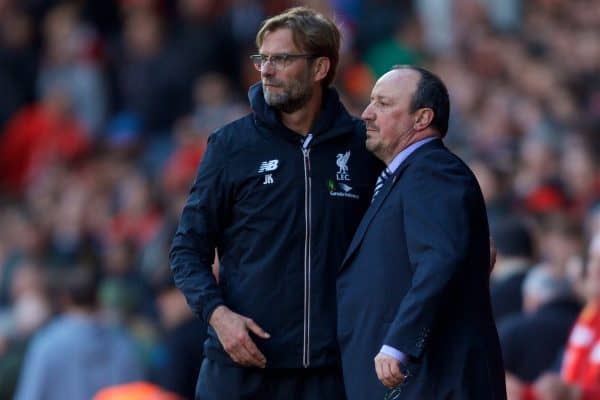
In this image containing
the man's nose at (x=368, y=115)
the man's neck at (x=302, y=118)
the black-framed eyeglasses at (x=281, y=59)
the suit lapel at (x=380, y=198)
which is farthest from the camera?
the man's neck at (x=302, y=118)

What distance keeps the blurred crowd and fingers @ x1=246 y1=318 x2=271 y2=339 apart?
2.53 meters

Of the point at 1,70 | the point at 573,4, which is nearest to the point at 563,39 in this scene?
the point at 573,4

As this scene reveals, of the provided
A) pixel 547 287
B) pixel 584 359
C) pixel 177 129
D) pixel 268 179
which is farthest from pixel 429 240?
pixel 177 129

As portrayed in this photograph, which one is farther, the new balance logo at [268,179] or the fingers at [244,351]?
the new balance logo at [268,179]

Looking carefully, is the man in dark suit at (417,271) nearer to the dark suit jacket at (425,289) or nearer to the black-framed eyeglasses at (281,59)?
the dark suit jacket at (425,289)

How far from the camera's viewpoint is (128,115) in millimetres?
15938

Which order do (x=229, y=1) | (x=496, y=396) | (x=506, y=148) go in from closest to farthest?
(x=496, y=396)
(x=506, y=148)
(x=229, y=1)

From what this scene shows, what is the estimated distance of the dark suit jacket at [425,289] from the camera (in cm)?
538

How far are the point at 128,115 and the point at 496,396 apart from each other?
10.8m

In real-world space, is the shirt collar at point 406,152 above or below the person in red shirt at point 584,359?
above

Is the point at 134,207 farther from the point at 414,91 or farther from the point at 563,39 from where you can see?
the point at 414,91

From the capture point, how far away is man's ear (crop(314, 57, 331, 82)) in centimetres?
599

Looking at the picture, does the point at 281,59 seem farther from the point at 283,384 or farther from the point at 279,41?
the point at 283,384

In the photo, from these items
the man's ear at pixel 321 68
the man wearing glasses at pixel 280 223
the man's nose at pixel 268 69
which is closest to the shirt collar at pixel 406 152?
the man wearing glasses at pixel 280 223
